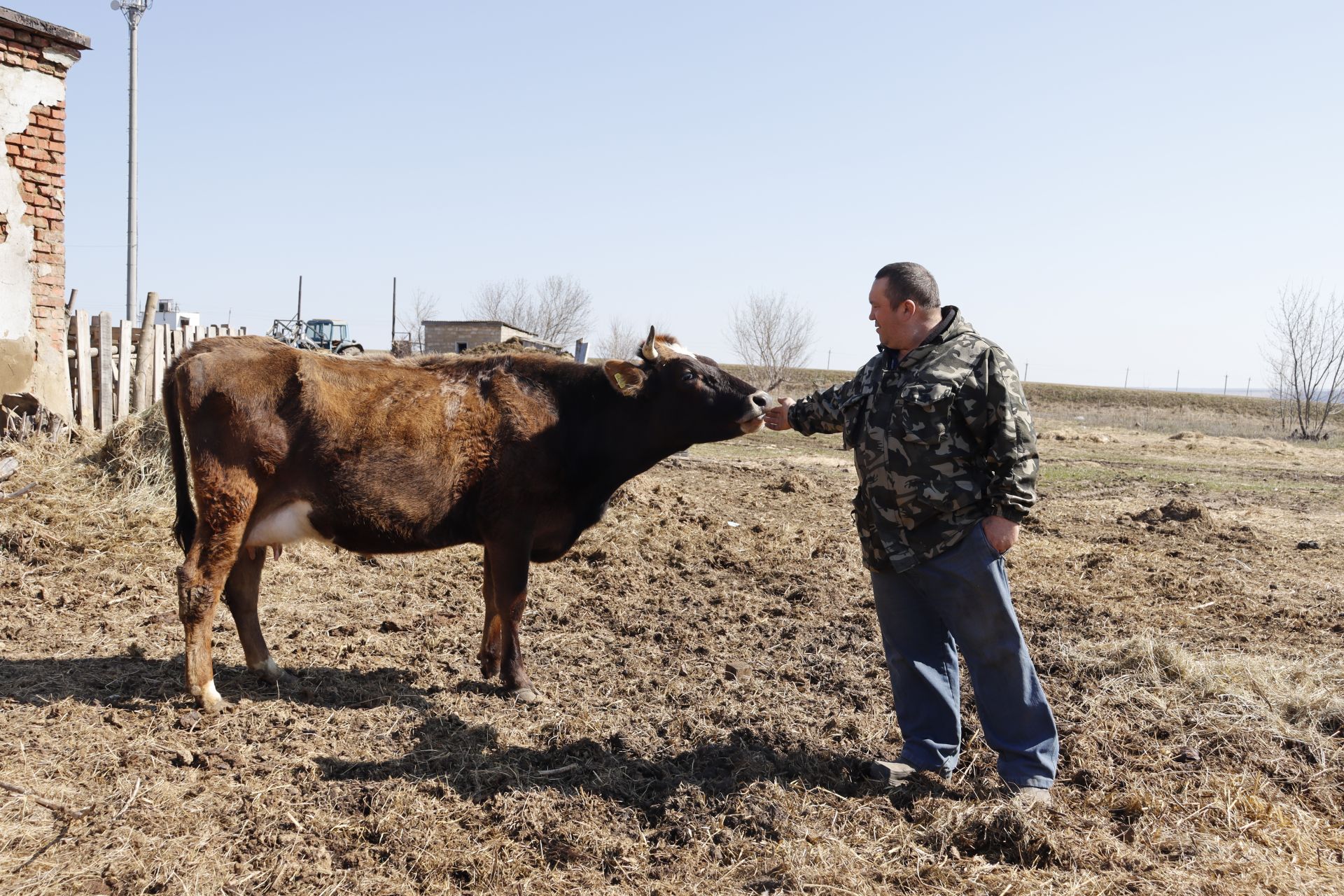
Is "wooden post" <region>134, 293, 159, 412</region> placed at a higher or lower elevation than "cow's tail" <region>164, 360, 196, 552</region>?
higher

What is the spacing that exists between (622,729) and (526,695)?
748 mm

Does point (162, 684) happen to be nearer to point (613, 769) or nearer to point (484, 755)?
point (484, 755)

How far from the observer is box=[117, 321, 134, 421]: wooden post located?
10602mm

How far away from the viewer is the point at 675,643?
6352 mm

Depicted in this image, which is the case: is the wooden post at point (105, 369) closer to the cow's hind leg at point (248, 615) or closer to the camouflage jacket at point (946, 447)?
the cow's hind leg at point (248, 615)

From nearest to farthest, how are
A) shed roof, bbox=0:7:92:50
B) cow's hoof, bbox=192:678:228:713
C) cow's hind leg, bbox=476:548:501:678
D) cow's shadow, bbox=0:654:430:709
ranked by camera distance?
cow's hoof, bbox=192:678:228:713 → cow's shadow, bbox=0:654:430:709 → cow's hind leg, bbox=476:548:501:678 → shed roof, bbox=0:7:92:50

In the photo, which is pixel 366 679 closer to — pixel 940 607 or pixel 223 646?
pixel 223 646

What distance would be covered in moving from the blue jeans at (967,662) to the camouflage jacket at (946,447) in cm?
14

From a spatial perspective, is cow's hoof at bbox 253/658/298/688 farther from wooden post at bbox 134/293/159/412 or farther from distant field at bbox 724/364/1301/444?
distant field at bbox 724/364/1301/444

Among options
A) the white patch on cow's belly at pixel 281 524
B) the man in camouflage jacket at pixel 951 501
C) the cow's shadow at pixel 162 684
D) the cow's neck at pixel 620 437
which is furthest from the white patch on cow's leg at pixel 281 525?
the man in camouflage jacket at pixel 951 501

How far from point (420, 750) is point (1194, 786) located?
3.68 m

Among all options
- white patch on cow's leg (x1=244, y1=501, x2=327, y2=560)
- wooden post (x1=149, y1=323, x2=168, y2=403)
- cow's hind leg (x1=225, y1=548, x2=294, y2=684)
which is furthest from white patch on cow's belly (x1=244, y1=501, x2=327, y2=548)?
→ wooden post (x1=149, y1=323, x2=168, y2=403)

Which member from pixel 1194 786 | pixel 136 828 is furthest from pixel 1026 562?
pixel 136 828

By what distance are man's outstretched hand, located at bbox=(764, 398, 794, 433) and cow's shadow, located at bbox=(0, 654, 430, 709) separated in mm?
2571
